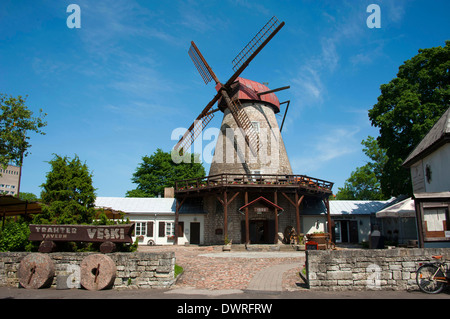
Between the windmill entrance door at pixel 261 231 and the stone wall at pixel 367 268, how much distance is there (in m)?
15.3

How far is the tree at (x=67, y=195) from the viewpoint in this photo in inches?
435

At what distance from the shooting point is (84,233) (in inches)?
381

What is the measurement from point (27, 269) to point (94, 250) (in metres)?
2.00

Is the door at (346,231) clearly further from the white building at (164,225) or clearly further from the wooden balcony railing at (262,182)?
the white building at (164,225)

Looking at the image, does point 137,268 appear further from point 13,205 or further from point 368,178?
point 368,178

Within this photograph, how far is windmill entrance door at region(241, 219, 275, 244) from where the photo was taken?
23.7 meters

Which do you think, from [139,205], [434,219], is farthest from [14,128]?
[434,219]

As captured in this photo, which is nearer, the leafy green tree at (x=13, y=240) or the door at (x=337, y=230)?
the leafy green tree at (x=13, y=240)

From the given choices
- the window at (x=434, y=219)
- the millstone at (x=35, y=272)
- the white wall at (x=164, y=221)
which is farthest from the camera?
the white wall at (x=164, y=221)

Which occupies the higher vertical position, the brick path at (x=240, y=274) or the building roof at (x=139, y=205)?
the building roof at (x=139, y=205)

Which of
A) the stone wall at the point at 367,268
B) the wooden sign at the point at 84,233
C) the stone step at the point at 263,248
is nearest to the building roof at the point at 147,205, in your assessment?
the stone step at the point at 263,248

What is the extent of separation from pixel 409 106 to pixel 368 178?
1077 inches

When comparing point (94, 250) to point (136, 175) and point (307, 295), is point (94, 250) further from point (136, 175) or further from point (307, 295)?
point (136, 175)
